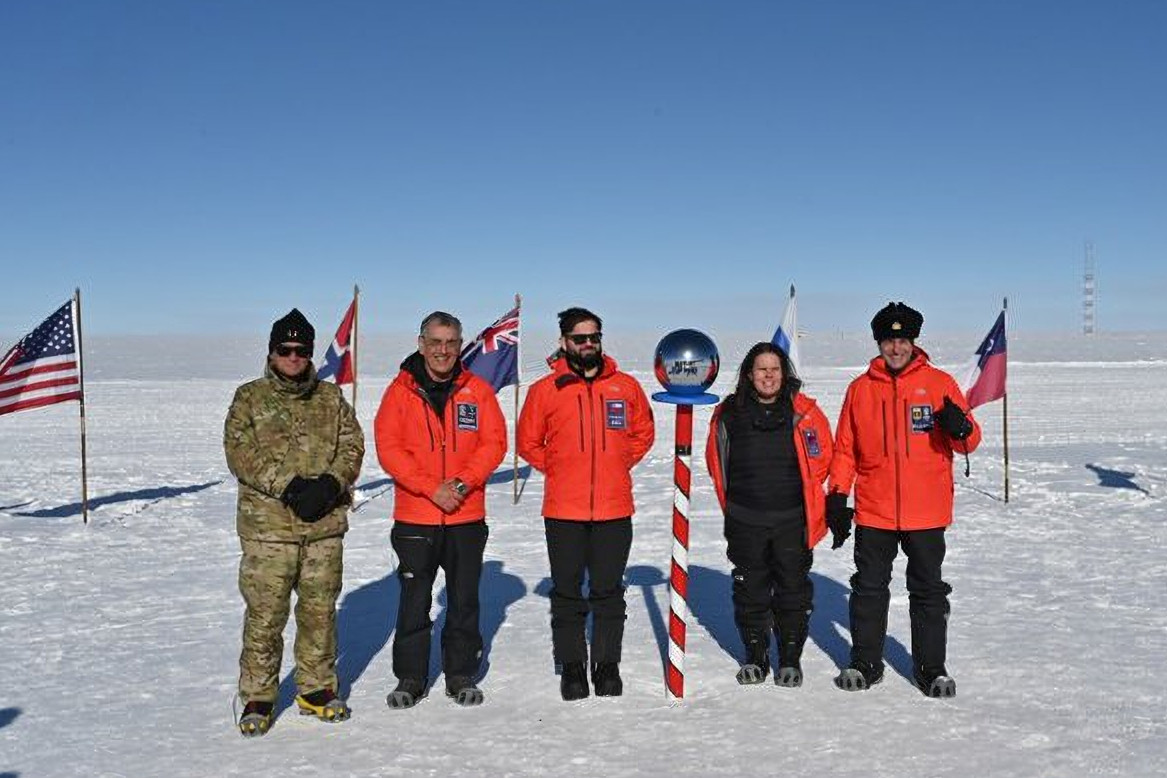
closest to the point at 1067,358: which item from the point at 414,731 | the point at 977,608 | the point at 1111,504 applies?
the point at 1111,504

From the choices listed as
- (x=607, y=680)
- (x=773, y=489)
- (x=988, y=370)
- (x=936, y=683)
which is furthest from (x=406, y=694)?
(x=988, y=370)

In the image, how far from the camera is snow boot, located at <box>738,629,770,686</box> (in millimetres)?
5547

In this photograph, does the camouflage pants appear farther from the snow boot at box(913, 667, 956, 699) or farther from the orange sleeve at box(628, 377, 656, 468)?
the snow boot at box(913, 667, 956, 699)

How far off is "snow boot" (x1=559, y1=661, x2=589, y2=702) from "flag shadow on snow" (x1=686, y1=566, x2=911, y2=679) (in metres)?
0.97

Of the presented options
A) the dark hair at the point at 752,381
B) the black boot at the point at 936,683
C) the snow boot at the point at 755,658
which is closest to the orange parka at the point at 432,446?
the dark hair at the point at 752,381

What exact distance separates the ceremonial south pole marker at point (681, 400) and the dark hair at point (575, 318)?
0.38 metres

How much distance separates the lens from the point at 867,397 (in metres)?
5.38

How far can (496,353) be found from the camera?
473 inches

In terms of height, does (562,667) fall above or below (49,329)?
below

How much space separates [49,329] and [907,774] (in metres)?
9.83

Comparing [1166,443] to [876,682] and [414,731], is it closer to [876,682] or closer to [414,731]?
[876,682]

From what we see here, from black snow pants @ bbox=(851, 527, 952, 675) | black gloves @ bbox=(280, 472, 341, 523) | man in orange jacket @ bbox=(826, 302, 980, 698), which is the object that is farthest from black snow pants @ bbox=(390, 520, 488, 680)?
black snow pants @ bbox=(851, 527, 952, 675)

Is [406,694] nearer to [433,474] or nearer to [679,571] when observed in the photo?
→ [433,474]

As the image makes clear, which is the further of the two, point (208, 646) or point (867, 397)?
point (208, 646)
